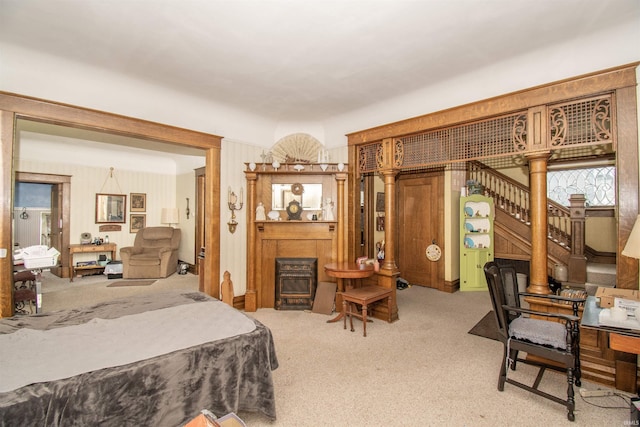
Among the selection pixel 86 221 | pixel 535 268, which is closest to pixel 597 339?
pixel 535 268

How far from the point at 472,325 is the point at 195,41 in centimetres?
447

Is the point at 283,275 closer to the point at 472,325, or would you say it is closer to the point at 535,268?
the point at 472,325

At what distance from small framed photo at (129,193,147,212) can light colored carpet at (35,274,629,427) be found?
17.4 ft

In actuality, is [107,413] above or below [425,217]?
below

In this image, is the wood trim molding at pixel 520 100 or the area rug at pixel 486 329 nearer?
the wood trim molding at pixel 520 100

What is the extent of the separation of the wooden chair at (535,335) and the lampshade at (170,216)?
7.29 m

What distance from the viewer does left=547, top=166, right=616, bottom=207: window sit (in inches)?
223

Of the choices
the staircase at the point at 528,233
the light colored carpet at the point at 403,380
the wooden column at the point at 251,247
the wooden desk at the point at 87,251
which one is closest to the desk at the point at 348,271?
the light colored carpet at the point at 403,380

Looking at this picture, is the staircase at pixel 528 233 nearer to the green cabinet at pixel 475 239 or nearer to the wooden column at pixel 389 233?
the green cabinet at pixel 475 239

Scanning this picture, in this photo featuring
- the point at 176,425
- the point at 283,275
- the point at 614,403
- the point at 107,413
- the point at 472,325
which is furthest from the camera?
the point at 283,275

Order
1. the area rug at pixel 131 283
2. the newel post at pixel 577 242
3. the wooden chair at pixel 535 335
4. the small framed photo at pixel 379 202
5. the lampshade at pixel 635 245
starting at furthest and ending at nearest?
the small framed photo at pixel 379 202
the area rug at pixel 131 283
the newel post at pixel 577 242
the wooden chair at pixel 535 335
the lampshade at pixel 635 245

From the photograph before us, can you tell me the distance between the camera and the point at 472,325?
382 cm

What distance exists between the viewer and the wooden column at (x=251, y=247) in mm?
4352

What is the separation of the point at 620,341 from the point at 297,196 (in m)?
3.69
